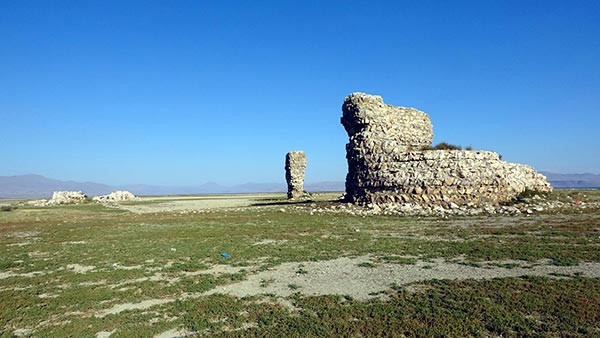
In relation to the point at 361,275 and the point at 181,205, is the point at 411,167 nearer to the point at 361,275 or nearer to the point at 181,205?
the point at 361,275

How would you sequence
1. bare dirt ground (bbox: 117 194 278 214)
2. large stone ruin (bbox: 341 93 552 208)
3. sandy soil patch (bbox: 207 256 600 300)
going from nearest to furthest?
sandy soil patch (bbox: 207 256 600 300) → large stone ruin (bbox: 341 93 552 208) → bare dirt ground (bbox: 117 194 278 214)

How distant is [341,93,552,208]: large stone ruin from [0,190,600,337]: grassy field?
9.44m

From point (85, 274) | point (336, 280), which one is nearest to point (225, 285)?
point (336, 280)

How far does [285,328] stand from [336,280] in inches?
139

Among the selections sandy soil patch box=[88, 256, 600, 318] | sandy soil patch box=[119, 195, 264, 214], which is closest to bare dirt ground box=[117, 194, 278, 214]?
sandy soil patch box=[119, 195, 264, 214]

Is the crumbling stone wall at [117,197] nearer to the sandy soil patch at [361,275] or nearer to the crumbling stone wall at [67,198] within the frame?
the crumbling stone wall at [67,198]

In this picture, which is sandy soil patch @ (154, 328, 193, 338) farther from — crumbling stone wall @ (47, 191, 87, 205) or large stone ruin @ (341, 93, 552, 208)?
crumbling stone wall @ (47, 191, 87, 205)

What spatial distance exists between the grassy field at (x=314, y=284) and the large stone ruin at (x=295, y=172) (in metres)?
43.1

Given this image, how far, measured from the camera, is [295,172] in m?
62.6

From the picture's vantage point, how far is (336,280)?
414 inches

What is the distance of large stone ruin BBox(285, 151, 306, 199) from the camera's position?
62438 millimetres

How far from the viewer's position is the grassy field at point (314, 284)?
738 cm

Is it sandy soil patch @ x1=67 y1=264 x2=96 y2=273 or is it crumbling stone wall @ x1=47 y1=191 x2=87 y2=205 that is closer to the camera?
sandy soil patch @ x1=67 y1=264 x2=96 y2=273

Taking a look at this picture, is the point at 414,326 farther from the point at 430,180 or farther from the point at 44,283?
the point at 430,180
